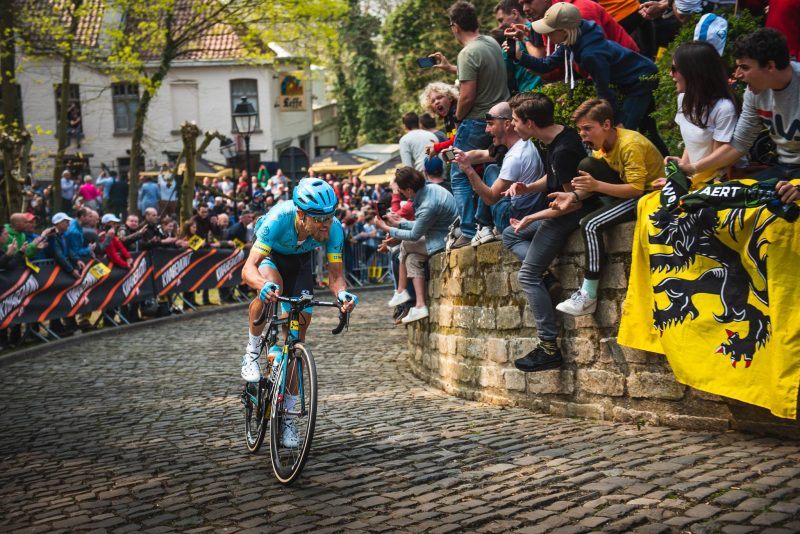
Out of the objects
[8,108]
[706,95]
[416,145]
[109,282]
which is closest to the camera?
[706,95]

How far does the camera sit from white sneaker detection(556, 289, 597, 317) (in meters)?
8.69

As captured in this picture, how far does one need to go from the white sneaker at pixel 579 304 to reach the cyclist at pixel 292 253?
1.89 m

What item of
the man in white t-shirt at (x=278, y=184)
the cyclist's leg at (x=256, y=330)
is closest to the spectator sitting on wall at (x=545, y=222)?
the cyclist's leg at (x=256, y=330)

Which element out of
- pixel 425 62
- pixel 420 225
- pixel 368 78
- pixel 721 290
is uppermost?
pixel 368 78

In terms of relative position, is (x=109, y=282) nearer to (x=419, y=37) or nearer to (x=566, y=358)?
(x=566, y=358)

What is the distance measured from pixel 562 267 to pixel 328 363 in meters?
5.53

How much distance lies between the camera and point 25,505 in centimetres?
704

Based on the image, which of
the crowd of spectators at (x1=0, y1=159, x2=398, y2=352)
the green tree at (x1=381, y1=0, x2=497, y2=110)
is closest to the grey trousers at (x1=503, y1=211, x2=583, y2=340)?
the crowd of spectators at (x1=0, y1=159, x2=398, y2=352)

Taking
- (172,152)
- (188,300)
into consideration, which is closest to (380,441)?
(188,300)

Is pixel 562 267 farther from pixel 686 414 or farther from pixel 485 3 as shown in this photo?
pixel 485 3

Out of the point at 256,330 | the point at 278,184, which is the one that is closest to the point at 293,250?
the point at 256,330

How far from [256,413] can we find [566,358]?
2.67 meters

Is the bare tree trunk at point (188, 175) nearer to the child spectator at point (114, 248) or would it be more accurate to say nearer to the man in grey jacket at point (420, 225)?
the child spectator at point (114, 248)

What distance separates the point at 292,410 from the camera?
24.7 feet
